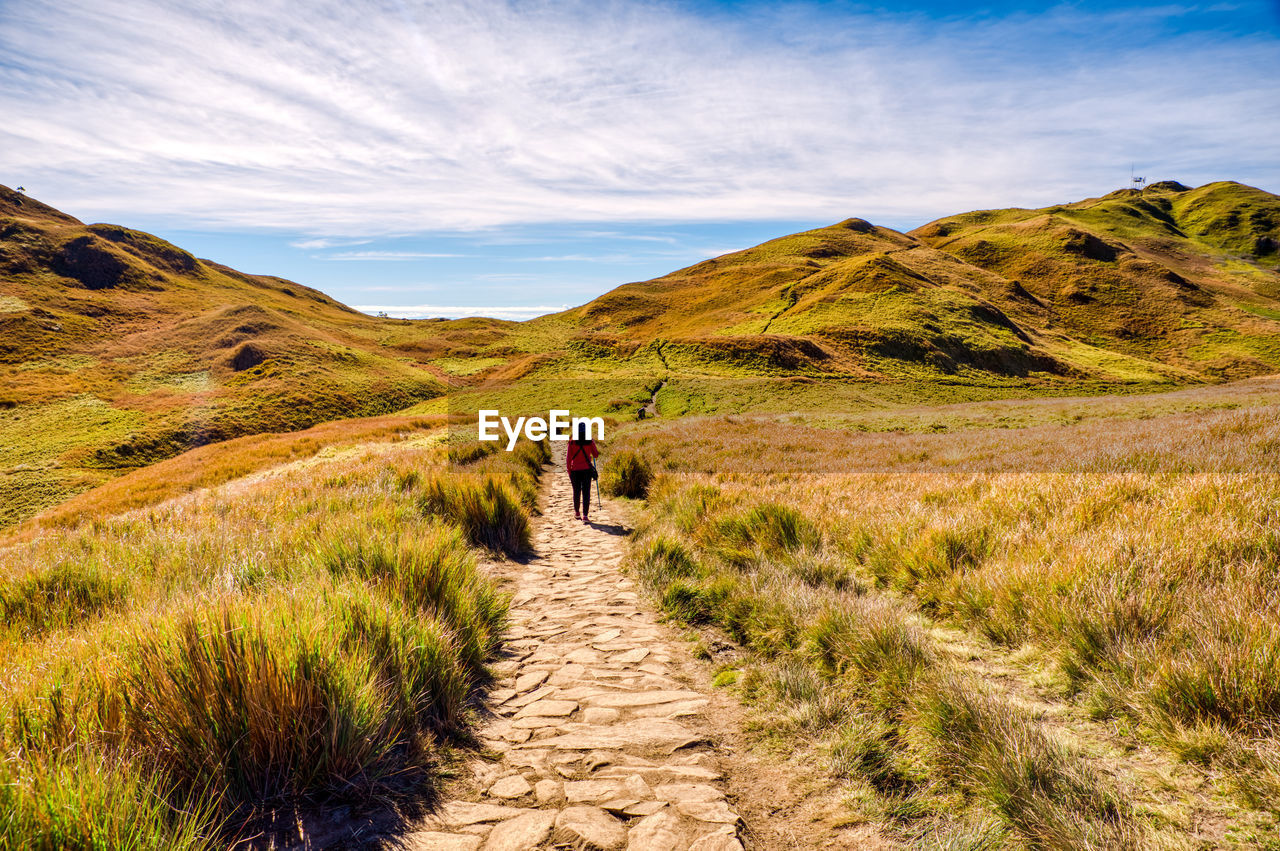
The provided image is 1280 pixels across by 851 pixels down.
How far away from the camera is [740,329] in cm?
7500

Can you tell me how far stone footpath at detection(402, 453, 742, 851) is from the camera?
2.42m

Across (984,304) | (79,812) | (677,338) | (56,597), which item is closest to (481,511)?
(56,597)

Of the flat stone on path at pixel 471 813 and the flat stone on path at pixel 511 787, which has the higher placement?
the flat stone on path at pixel 471 813

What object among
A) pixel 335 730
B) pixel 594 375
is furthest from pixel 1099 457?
pixel 594 375

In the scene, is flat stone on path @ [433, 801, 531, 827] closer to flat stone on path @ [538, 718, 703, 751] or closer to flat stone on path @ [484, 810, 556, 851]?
flat stone on path @ [484, 810, 556, 851]

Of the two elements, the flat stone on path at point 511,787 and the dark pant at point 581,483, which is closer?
the flat stone on path at point 511,787

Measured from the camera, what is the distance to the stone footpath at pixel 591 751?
2424mm

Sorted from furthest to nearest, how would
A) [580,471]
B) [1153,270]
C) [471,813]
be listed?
1. [1153,270]
2. [580,471]
3. [471,813]

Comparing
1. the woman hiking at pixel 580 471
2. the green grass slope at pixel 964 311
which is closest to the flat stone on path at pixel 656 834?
the woman hiking at pixel 580 471

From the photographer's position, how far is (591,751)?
10.5 feet

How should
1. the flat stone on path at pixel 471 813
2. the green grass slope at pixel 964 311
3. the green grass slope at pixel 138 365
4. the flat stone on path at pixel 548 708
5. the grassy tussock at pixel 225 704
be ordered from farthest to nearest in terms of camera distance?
the green grass slope at pixel 964 311
the green grass slope at pixel 138 365
the flat stone on path at pixel 548 708
the flat stone on path at pixel 471 813
the grassy tussock at pixel 225 704

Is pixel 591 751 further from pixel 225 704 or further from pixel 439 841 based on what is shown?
pixel 225 704

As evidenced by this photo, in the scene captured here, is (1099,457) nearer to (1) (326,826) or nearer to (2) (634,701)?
(2) (634,701)

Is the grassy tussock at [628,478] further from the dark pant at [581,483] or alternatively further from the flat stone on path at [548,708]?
the flat stone on path at [548,708]
